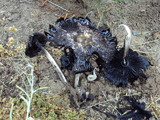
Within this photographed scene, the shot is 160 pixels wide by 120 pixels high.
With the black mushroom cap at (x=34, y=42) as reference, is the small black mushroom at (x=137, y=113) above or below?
below

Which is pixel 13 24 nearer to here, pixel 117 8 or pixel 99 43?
pixel 99 43

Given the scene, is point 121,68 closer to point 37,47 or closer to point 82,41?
point 82,41

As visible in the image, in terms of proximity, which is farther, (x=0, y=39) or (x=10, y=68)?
(x=0, y=39)

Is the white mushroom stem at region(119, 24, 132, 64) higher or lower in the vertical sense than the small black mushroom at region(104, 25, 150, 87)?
higher

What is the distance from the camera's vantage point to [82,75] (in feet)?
5.89

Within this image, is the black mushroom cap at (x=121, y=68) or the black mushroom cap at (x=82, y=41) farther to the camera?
the black mushroom cap at (x=121, y=68)

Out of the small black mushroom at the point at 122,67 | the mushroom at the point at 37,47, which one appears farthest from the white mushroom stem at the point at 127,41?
the mushroom at the point at 37,47

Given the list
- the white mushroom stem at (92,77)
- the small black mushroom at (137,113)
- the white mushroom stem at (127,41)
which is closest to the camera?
the white mushroom stem at (127,41)

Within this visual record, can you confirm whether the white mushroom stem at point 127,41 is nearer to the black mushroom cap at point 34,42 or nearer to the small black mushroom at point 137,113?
the small black mushroom at point 137,113

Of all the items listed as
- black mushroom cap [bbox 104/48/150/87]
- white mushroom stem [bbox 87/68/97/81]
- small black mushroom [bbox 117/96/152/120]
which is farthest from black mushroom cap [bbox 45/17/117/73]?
small black mushroom [bbox 117/96/152/120]

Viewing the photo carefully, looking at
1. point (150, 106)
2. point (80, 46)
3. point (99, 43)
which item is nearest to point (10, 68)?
point (80, 46)

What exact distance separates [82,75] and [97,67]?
15 cm

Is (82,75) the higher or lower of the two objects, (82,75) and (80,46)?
the lower

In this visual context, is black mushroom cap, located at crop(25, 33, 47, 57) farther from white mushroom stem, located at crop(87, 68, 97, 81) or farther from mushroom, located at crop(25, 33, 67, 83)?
white mushroom stem, located at crop(87, 68, 97, 81)
